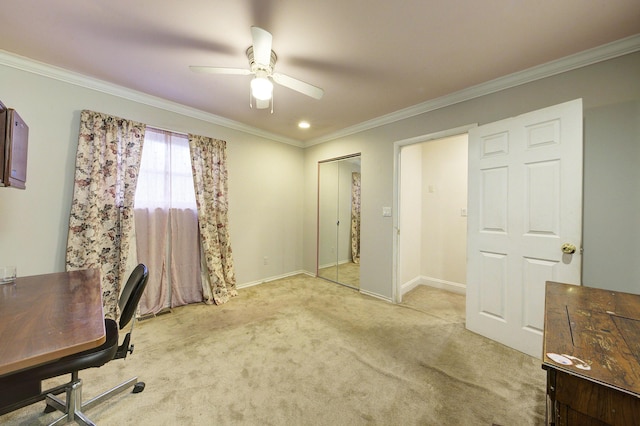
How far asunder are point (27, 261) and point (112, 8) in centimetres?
223

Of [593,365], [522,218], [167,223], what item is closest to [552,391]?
[593,365]

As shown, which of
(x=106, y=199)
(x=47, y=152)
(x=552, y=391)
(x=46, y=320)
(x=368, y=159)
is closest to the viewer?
(x=552, y=391)

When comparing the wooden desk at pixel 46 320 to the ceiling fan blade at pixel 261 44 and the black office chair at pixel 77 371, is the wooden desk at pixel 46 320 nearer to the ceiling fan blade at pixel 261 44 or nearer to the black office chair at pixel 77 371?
the black office chair at pixel 77 371

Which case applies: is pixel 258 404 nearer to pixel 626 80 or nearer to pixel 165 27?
pixel 165 27

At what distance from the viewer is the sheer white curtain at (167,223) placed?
107 inches

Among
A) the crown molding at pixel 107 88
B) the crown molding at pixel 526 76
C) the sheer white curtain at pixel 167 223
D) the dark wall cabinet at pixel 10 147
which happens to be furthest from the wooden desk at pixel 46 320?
the crown molding at pixel 526 76

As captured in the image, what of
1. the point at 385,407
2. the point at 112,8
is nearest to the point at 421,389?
the point at 385,407

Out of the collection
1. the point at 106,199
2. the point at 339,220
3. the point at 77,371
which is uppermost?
the point at 106,199

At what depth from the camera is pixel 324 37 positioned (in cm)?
174

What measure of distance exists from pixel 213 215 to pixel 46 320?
2235mm

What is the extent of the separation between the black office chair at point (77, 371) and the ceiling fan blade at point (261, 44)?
157 cm

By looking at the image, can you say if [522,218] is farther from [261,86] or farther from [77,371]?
[77,371]

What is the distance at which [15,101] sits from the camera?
205cm

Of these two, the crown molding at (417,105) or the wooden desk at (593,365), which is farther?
the crown molding at (417,105)
